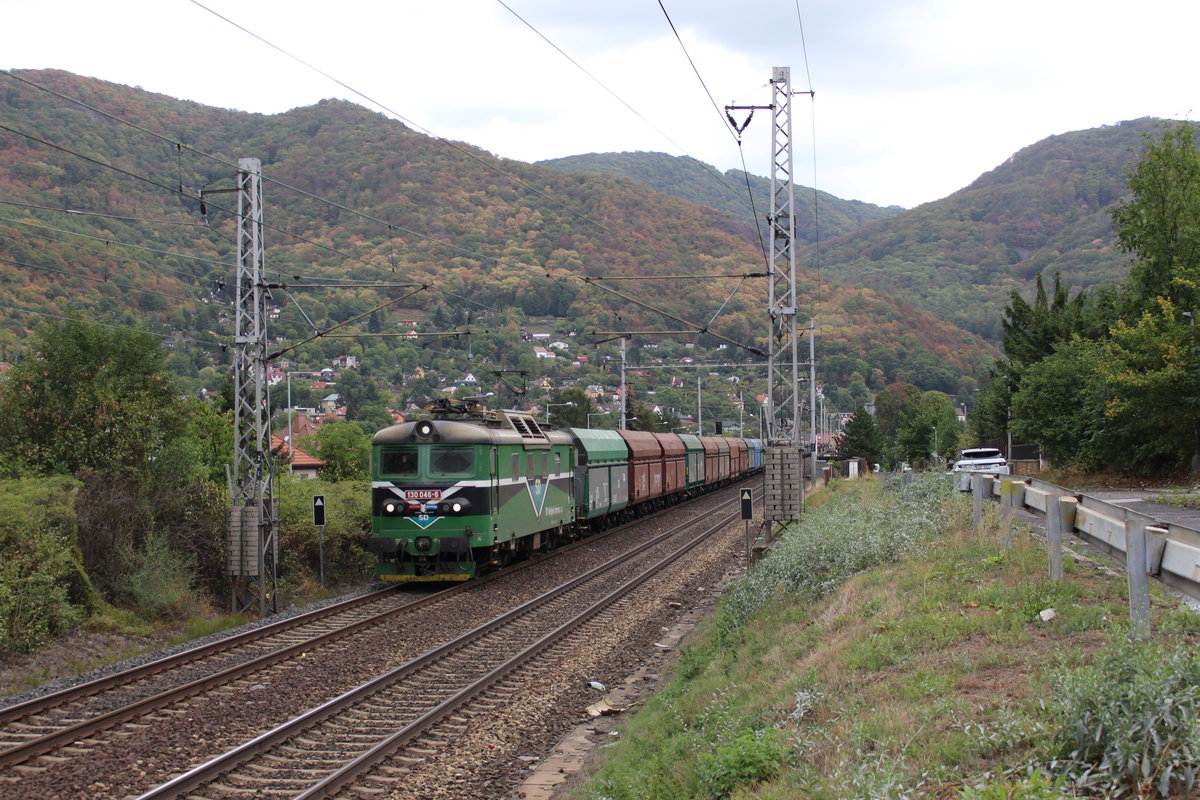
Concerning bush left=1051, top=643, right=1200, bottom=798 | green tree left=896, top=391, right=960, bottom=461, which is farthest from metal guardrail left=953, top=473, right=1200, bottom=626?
green tree left=896, top=391, right=960, bottom=461

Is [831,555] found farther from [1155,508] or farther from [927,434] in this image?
[927,434]

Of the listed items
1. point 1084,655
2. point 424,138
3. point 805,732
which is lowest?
point 805,732

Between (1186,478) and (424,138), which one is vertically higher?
(424,138)

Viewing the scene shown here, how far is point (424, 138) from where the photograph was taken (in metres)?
145

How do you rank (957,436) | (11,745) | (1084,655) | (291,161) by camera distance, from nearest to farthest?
1. (1084,655)
2. (11,745)
3. (957,436)
4. (291,161)

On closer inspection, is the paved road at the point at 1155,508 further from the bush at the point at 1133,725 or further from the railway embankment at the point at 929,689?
the bush at the point at 1133,725

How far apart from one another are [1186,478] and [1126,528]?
2940cm

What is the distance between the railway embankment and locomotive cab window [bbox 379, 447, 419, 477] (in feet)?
27.4

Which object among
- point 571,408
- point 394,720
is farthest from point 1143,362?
point 571,408

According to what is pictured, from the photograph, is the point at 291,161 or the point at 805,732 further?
the point at 291,161

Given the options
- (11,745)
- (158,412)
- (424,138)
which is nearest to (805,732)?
(11,745)

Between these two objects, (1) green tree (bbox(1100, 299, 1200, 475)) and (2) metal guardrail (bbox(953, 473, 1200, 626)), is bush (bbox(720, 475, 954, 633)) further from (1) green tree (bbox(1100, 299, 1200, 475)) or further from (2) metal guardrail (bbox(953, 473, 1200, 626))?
(1) green tree (bbox(1100, 299, 1200, 475))

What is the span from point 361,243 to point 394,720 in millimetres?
77341

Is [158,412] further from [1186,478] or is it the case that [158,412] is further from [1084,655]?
[1186,478]
